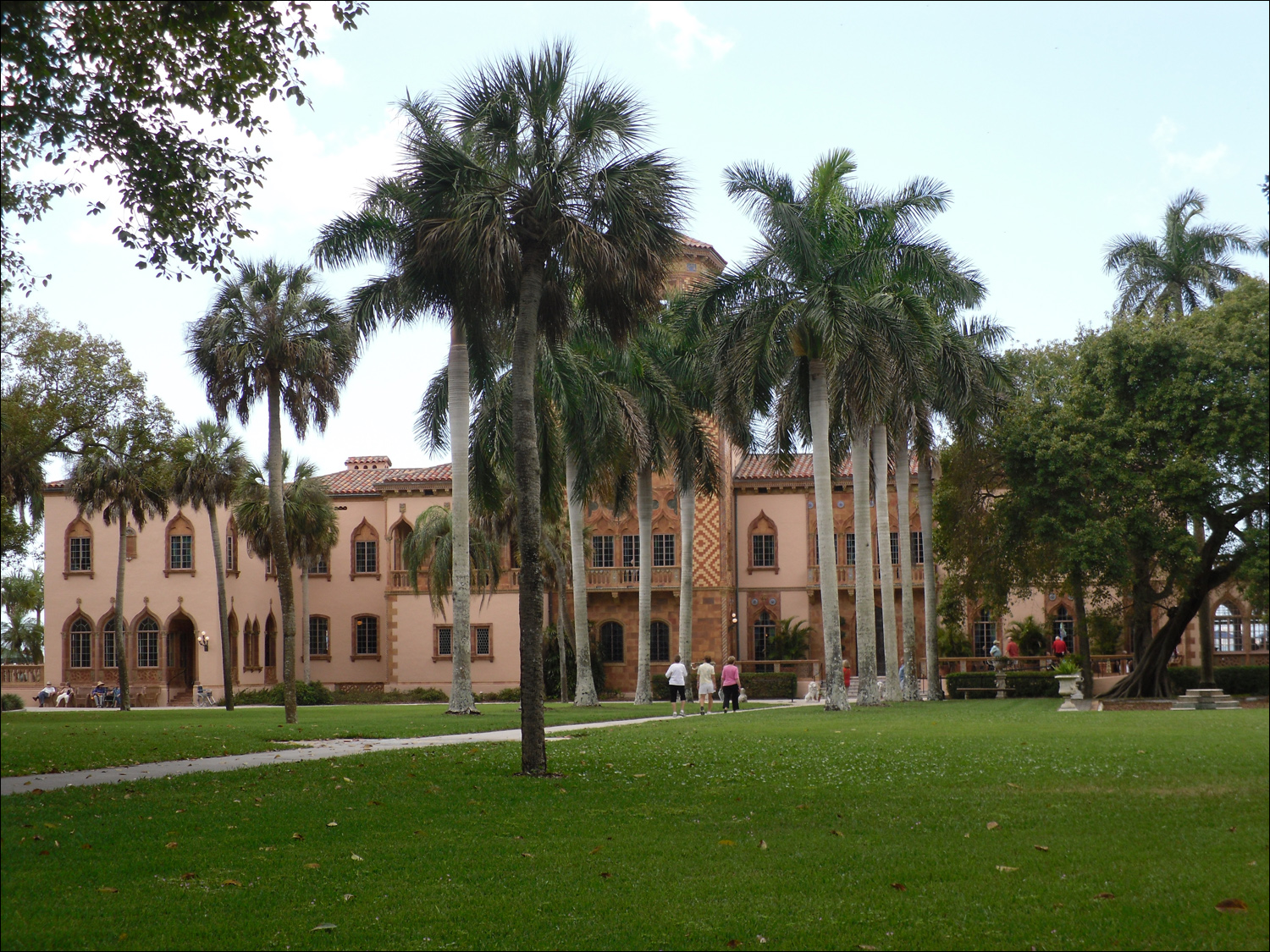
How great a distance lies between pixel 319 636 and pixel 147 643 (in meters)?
7.33

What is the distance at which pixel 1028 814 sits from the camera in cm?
915

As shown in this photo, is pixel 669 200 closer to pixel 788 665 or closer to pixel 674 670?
pixel 674 670

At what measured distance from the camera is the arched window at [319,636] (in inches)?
2087

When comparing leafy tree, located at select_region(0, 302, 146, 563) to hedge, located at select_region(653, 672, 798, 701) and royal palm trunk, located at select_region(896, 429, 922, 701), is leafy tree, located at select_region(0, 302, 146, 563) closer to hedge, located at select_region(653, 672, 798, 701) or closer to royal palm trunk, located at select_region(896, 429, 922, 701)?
royal palm trunk, located at select_region(896, 429, 922, 701)

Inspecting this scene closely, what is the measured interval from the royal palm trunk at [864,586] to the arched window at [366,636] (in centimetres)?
2793

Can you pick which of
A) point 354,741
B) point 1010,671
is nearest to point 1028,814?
point 354,741

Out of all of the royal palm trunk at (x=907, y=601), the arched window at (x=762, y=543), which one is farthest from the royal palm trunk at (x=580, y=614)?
the arched window at (x=762, y=543)

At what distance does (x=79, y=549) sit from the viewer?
4944 centimetres

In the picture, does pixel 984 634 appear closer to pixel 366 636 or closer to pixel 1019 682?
pixel 1019 682

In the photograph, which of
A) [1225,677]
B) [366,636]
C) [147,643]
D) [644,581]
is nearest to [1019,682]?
[1225,677]

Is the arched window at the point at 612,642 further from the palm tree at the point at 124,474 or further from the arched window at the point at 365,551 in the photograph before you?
the palm tree at the point at 124,474

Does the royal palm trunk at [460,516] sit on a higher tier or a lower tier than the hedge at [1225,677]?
higher

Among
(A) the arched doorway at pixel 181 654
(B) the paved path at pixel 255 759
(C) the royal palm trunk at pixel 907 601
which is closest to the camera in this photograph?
(B) the paved path at pixel 255 759

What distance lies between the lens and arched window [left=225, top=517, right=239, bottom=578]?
162ft
